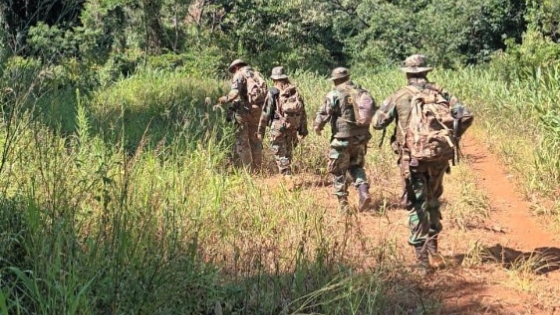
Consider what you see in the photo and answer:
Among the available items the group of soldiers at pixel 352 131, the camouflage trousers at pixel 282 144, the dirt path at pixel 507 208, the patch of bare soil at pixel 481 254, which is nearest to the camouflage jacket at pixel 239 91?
the group of soldiers at pixel 352 131

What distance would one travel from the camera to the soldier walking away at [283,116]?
777cm

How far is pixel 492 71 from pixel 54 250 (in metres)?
16.0

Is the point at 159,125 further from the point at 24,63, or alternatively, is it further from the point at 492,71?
the point at 492,71

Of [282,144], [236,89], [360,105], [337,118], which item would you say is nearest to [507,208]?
[360,105]

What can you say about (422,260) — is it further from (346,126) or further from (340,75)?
(340,75)

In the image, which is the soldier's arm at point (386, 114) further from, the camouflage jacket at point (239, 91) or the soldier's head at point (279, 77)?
the camouflage jacket at point (239, 91)

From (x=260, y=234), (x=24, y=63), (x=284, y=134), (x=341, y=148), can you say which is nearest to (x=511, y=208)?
(x=341, y=148)

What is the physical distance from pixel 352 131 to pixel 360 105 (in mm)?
271

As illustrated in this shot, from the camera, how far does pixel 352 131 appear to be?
21.0 feet

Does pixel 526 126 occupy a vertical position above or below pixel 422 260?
above

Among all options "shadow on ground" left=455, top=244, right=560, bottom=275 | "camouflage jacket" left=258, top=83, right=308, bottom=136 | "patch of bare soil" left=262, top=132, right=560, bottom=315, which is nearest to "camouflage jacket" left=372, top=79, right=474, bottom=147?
"patch of bare soil" left=262, top=132, right=560, bottom=315

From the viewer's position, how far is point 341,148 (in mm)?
6457

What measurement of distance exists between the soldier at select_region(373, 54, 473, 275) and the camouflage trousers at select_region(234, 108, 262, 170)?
3570mm

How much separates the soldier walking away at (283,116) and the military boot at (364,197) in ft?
4.44
